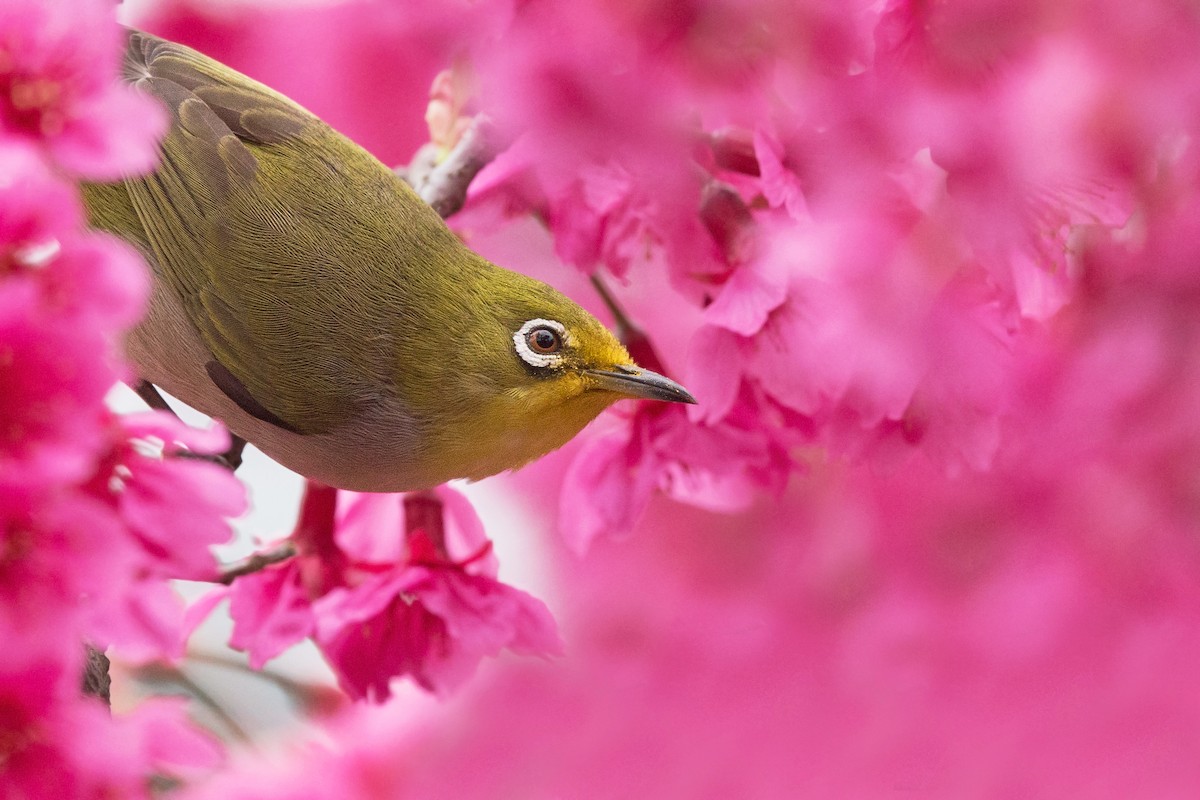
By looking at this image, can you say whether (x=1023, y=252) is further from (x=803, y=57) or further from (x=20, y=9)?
(x=20, y=9)

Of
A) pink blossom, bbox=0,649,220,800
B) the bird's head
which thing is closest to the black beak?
the bird's head

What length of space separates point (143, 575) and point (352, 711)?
20 centimetres

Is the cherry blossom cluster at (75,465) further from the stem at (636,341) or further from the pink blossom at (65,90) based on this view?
the stem at (636,341)

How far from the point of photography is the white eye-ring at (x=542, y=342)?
230 mm

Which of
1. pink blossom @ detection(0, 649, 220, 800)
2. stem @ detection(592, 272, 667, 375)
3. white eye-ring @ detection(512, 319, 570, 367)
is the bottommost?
pink blossom @ detection(0, 649, 220, 800)

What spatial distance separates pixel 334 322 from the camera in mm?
234

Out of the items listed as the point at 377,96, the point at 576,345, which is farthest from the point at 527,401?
the point at 377,96

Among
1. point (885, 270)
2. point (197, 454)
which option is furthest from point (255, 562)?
point (885, 270)

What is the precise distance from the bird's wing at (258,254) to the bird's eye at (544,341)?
0.11 ft

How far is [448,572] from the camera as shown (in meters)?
0.24

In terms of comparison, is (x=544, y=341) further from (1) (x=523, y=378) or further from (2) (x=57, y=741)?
(2) (x=57, y=741)

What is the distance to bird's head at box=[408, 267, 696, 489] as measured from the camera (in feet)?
0.75

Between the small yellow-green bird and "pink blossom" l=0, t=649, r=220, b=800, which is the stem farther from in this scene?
"pink blossom" l=0, t=649, r=220, b=800

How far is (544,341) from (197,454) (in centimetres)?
8
